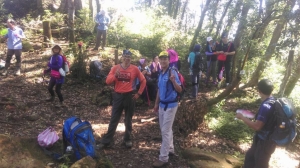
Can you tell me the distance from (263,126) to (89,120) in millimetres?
5277

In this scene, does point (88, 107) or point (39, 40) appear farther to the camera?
point (39, 40)

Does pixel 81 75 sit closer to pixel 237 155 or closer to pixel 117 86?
pixel 117 86

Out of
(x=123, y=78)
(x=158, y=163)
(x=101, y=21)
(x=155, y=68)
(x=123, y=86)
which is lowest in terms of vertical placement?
(x=158, y=163)

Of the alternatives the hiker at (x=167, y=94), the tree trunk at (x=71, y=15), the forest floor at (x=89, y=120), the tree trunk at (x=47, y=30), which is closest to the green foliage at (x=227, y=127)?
the forest floor at (x=89, y=120)

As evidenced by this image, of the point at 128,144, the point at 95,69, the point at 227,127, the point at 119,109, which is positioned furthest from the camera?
the point at 95,69

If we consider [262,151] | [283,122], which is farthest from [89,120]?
[283,122]

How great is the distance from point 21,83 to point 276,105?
8655 mm

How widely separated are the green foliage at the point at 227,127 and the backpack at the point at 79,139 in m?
3.85

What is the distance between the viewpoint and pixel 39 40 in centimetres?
1330

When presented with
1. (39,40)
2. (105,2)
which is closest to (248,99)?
(39,40)

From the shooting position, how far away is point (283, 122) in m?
3.33

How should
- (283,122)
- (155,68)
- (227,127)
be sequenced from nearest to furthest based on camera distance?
(283,122), (227,127), (155,68)

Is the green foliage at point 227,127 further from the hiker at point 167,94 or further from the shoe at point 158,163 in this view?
the hiker at point 167,94

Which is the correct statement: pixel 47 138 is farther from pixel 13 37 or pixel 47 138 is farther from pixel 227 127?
pixel 13 37
